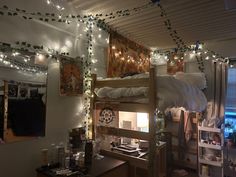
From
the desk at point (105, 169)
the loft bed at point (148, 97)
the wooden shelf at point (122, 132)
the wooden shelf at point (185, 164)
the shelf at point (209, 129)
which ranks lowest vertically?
the wooden shelf at point (185, 164)

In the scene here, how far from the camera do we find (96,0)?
2424 mm

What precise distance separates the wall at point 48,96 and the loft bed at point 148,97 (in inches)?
18.6

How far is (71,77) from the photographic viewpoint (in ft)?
8.37

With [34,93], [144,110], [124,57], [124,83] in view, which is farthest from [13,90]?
[124,57]

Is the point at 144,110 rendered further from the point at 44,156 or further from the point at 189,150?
the point at 189,150

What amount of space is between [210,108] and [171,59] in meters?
1.36

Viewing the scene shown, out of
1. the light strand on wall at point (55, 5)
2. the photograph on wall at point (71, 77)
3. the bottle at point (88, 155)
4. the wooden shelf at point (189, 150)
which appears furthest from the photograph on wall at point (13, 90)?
the wooden shelf at point (189, 150)

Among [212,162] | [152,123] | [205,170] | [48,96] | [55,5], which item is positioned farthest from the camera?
[205,170]

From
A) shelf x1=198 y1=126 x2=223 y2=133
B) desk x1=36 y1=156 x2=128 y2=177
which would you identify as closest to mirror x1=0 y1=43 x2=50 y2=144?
desk x1=36 y1=156 x2=128 y2=177

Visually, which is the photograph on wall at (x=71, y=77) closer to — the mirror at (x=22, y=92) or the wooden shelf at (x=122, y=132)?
the mirror at (x=22, y=92)

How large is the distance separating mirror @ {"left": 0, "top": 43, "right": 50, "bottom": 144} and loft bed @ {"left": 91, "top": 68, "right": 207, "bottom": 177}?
792 mm

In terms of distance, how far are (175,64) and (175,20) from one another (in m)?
1.51

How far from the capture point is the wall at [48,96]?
194 cm

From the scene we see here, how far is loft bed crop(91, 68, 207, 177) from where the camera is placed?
7.00 feet
